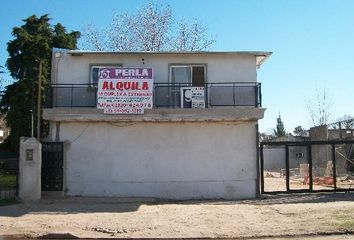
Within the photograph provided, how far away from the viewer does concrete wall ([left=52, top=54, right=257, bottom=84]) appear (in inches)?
889

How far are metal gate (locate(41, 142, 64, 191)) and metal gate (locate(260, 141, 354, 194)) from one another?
8.78m

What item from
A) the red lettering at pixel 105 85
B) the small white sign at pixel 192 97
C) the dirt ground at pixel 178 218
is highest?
the red lettering at pixel 105 85

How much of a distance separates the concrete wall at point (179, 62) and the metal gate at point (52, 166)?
3.64 m

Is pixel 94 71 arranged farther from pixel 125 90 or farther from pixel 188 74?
pixel 188 74

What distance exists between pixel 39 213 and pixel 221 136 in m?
8.81

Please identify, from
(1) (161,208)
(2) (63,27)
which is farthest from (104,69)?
(2) (63,27)

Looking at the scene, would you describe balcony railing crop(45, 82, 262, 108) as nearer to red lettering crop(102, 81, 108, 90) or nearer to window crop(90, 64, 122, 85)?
window crop(90, 64, 122, 85)

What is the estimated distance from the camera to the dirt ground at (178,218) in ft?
43.5

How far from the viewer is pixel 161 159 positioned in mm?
21766

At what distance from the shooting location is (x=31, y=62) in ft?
133

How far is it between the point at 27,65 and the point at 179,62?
21.9 metres

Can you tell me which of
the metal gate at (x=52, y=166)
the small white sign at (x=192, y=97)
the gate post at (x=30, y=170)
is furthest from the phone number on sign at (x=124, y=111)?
the gate post at (x=30, y=170)

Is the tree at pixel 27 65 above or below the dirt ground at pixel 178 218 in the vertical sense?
above

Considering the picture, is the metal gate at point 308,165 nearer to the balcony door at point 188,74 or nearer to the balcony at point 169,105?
the balcony at point 169,105
